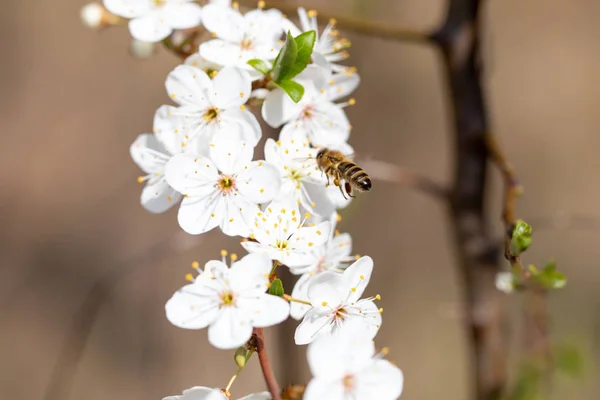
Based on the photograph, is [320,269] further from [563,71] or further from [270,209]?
[563,71]

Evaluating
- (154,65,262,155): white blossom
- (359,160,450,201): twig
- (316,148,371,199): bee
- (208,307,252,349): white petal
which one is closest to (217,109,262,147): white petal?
(154,65,262,155): white blossom

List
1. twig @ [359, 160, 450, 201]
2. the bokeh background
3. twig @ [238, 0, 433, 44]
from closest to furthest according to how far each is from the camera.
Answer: twig @ [238, 0, 433, 44] < twig @ [359, 160, 450, 201] < the bokeh background

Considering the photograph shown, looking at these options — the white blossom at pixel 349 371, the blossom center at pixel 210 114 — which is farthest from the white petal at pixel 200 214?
the white blossom at pixel 349 371

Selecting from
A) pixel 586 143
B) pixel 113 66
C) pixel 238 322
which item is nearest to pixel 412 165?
pixel 586 143

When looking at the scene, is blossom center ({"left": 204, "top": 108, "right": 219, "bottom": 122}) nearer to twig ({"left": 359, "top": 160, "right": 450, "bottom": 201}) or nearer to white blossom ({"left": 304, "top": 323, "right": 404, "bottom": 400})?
white blossom ({"left": 304, "top": 323, "right": 404, "bottom": 400})

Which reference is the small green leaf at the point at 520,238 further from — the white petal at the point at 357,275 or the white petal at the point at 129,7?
the white petal at the point at 129,7

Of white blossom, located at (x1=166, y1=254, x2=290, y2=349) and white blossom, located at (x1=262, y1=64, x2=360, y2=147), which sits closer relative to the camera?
white blossom, located at (x1=166, y1=254, x2=290, y2=349)

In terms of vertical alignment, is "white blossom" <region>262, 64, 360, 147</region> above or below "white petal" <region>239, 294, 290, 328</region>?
above

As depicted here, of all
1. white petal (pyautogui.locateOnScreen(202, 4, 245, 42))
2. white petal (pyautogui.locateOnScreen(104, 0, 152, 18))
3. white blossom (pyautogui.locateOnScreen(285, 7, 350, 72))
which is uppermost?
white petal (pyautogui.locateOnScreen(202, 4, 245, 42))
